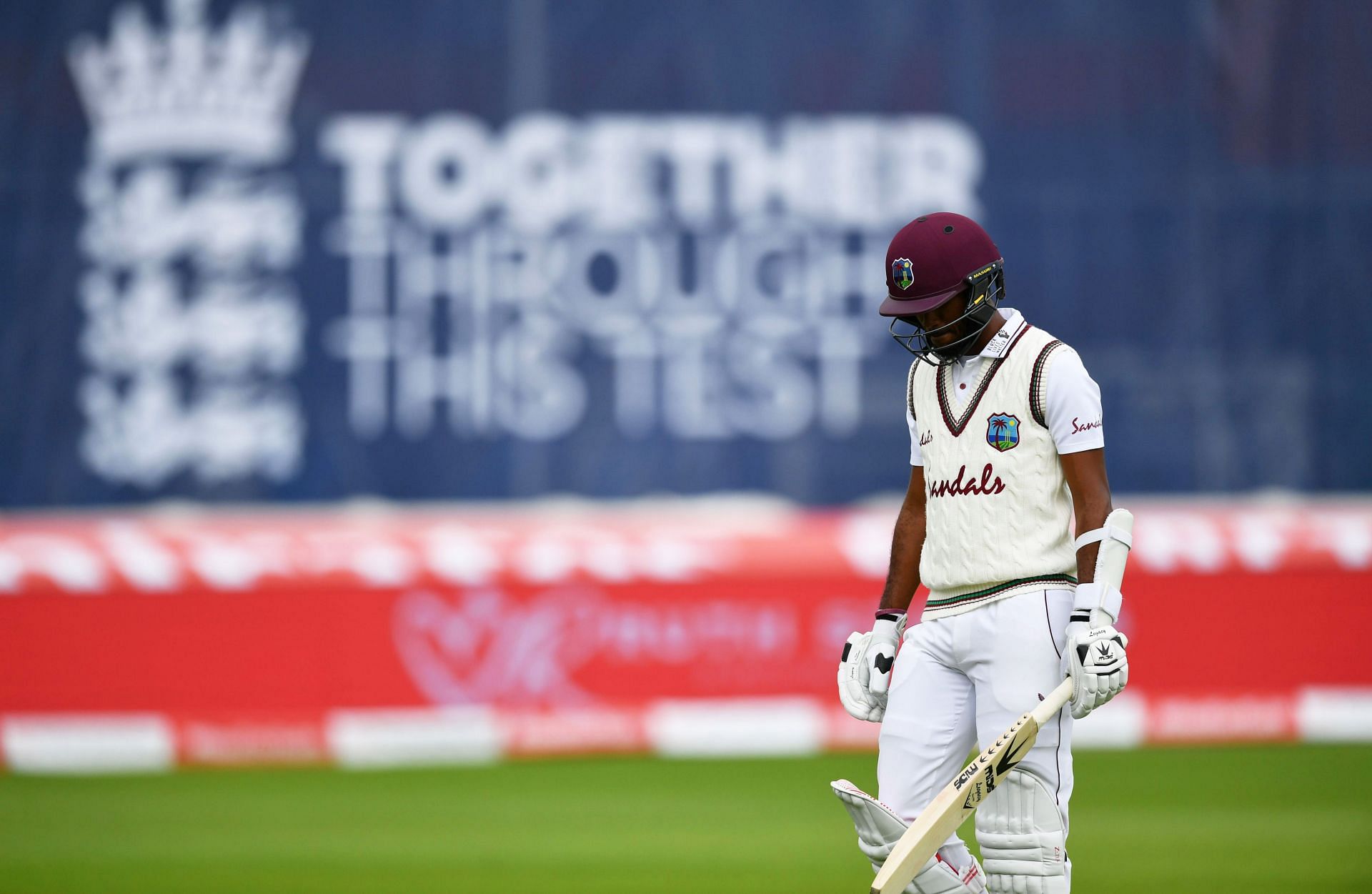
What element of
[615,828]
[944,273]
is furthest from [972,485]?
[615,828]

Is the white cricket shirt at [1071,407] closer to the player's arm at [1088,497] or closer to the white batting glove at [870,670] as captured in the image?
the player's arm at [1088,497]

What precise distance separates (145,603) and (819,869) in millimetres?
3976

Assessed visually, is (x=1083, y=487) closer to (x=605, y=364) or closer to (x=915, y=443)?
(x=915, y=443)

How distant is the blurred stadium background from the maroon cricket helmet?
168 inches

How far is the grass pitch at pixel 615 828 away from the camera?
19.6 feet

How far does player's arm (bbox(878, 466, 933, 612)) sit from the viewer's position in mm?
4473

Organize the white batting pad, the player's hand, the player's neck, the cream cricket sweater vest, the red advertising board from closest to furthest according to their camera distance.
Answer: the player's hand < the white batting pad < the cream cricket sweater vest < the player's neck < the red advertising board

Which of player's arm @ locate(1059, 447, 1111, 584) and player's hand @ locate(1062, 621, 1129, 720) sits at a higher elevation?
player's arm @ locate(1059, 447, 1111, 584)

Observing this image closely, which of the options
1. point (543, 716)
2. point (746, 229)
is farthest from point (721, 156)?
point (543, 716)

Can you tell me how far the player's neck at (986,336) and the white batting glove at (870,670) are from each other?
0.74 metres

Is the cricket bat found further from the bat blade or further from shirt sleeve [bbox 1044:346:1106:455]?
shirt sleeve [bbox 1044:346:1106:455]

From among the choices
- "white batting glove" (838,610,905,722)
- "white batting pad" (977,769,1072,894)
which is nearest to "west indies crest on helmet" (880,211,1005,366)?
"white batting glove" (838,610,905,722)

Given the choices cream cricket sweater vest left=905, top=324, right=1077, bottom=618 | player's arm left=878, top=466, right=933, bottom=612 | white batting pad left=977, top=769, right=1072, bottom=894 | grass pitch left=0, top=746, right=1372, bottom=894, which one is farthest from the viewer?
grass pitch left=0, top=746, right=1372, bottom=894

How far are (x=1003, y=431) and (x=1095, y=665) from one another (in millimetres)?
634
